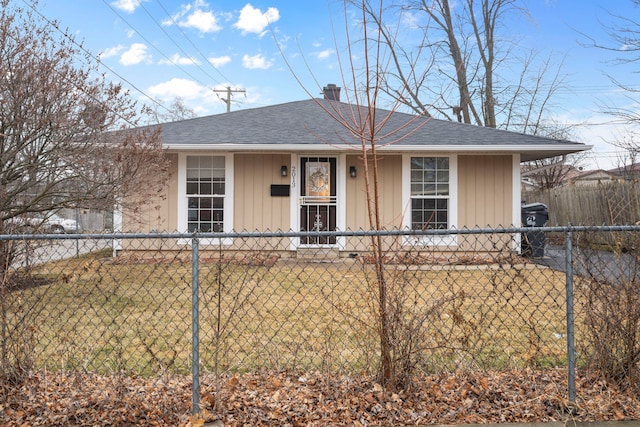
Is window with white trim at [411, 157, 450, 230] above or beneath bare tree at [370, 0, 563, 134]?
beneath

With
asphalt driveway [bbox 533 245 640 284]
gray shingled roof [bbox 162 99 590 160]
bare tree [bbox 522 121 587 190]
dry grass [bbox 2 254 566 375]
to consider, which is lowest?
dry grass [bbox 2 254 566 375]

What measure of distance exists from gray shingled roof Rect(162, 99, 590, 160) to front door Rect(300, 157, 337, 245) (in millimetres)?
689

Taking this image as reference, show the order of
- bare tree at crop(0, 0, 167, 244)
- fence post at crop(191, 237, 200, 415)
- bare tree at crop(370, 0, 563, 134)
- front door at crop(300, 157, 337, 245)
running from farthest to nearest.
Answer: bare tree at crop(370, 0, 563, 134), front door at crop(300, 157, 337, 245), bare tree at crop(0, 0, 167, 244), fence post at crop(191, 237, 200, 415)

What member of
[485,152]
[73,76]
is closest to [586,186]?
[485,152]

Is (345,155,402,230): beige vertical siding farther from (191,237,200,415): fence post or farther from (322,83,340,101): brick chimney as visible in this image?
(191,237,200,415): fence post

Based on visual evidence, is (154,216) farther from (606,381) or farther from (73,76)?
(606,381)

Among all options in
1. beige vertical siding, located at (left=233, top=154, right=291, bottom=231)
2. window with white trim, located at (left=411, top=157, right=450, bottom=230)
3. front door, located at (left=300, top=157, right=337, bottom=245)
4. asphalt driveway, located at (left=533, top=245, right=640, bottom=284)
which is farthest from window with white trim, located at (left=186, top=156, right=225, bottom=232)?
asphalt driveway, located at (left=533, top=245, right=640, bottom=284)

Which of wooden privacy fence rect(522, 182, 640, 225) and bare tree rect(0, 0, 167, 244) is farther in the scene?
wooden privacy fence rect(522, 182, 640, 225)

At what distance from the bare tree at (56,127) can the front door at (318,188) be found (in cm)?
384

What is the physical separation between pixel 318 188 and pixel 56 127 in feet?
Result: 18.6

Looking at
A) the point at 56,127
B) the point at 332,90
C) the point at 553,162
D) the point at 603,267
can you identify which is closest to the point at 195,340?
the point at 603,267

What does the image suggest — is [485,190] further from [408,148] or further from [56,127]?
[56,127]

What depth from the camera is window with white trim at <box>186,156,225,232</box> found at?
10070mm

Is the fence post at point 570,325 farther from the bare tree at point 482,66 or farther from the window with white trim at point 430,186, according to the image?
the bare tree at point 482,66
